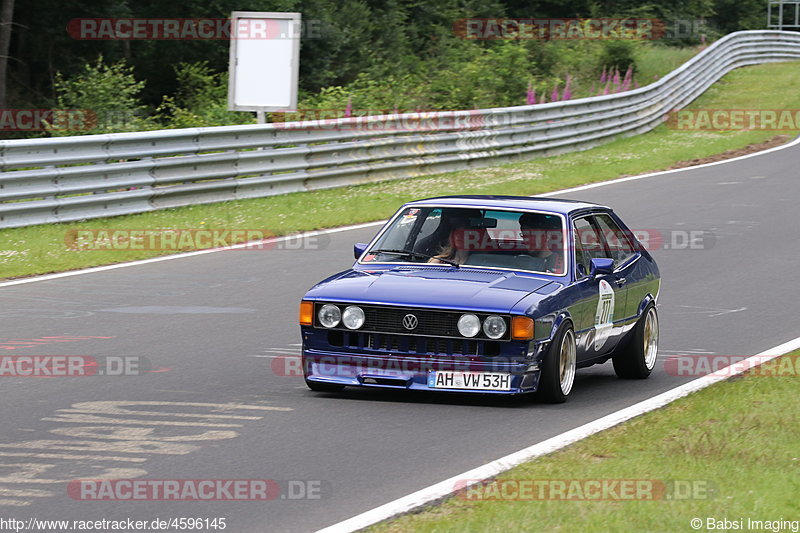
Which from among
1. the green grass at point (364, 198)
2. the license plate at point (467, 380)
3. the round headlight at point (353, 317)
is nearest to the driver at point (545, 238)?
the license plate at point (467, 380)

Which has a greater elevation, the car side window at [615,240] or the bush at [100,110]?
the bush at [100,110]

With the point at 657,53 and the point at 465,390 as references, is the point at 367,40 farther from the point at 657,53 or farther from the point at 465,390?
the point at 465,390

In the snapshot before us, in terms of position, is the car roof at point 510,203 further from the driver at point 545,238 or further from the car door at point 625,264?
the car door at point 625,264

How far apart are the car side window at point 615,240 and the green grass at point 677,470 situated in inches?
58.3

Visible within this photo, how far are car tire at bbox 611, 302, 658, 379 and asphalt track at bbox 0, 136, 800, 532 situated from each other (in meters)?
0.12

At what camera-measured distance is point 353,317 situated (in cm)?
861

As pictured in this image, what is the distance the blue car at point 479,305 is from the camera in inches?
332

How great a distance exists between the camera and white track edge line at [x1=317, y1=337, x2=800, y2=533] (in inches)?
233

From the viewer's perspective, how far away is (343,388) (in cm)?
920

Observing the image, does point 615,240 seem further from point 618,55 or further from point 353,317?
point 618,55

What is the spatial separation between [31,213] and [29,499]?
10.9 metres

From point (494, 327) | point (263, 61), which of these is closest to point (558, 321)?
point (494, 327)

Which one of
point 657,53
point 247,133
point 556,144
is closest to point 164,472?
point 247,133

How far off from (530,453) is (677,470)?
2.71 feet
